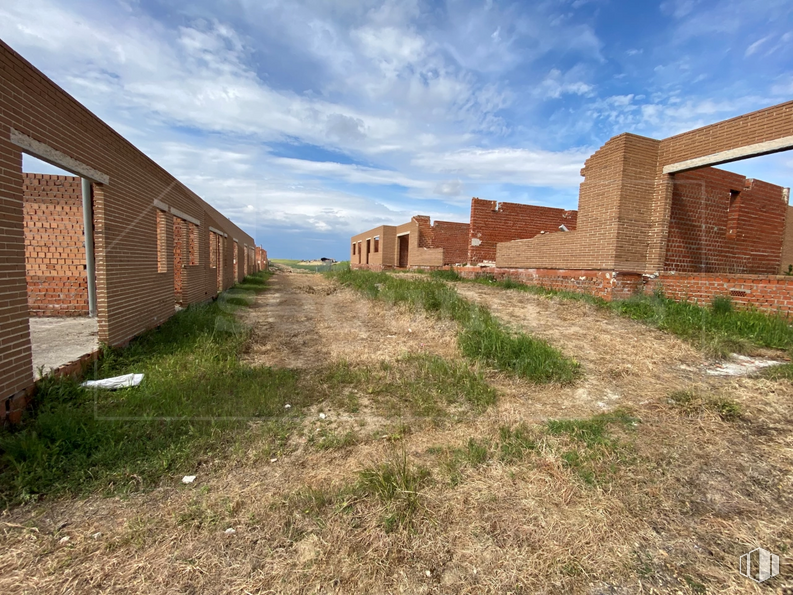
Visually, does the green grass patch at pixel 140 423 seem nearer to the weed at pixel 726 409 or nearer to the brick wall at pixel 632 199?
the weed at pixel 726 409

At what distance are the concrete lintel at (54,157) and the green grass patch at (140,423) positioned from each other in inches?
80.5

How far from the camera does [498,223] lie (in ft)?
44.0

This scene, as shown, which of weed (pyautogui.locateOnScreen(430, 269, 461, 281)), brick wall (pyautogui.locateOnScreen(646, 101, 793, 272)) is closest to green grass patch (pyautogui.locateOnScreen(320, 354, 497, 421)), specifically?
brick wall (pyautogui.locateOnScreen(646, 101, 793, 272))

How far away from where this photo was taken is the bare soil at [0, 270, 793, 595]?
165cm

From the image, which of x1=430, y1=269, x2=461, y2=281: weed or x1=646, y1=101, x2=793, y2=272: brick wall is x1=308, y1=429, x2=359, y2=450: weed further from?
x1=430, y1=269, x2=461, y2=281: weed

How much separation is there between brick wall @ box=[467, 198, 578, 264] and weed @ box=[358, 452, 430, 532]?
11479 millimetres

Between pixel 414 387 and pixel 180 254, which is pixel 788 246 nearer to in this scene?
pixel 414 387

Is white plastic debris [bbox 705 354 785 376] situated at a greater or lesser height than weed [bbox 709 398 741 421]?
greater

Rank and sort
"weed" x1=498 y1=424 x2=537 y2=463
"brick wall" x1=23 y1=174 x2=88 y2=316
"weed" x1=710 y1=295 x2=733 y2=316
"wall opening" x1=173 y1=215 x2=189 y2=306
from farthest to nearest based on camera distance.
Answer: "wall opening" x1=173 y1=215 x2=189 y2=306
"weed" x1=710 y1=295 x2=733 y2=316
"brick wall" x1=23 y1=174 x2=88 y2=316
"weed" x1=498 y1=424 x2=537 y2=463

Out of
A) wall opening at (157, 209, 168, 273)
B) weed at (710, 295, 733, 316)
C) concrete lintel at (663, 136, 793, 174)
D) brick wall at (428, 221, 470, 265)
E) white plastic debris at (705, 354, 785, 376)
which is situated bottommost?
white plastic debris at (705, 354, 785, 376)

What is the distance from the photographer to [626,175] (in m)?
7.39

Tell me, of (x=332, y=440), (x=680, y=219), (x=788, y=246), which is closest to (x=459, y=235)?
(x=680, y=219)

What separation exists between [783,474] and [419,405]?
2624mm

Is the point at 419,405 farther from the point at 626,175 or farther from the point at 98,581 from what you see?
the point at 626,175
